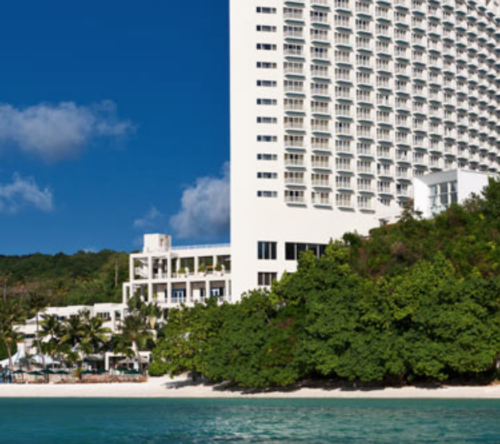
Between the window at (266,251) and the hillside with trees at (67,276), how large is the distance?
39772 millimetres

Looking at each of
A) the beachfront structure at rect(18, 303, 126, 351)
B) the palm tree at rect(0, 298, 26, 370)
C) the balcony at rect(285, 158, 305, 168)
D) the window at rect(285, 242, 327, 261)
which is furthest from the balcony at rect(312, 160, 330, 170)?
the palm tree at rect(0, 298, 26, 370)

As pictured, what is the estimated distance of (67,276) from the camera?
569 ft

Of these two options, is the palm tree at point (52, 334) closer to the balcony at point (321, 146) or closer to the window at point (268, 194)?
the window at point (268, 194)

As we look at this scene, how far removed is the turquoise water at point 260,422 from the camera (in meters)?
51.2

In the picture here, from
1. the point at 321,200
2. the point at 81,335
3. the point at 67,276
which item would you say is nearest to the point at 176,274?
the point at 81,335

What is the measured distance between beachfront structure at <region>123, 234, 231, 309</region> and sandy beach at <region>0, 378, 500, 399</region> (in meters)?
25.6

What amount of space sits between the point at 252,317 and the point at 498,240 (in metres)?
28.6

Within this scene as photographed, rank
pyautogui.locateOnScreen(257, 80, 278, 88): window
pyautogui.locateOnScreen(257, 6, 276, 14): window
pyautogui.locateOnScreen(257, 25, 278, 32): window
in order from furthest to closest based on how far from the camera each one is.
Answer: pyautogui.locateOnScreen(257, 6, 276, 14): window < pyautogui.locateOnScreen(257, 25, 278, 32): window < pyautogui.locateOnScreen(257, 80, 278, 88): window

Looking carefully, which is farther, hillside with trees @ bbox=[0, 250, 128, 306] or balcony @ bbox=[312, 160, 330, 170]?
hillside with trees @ bbox=[0, 250, 128, 306]

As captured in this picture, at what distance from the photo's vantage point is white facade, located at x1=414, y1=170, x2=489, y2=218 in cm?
10794

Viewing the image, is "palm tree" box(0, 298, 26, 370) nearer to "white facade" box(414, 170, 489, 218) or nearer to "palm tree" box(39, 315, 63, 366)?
"palm tree" box(39, 315, 63, 366)

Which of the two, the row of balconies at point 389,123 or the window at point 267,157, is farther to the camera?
the row of balconies at point 389,123

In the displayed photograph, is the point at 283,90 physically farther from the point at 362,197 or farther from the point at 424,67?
the point at 424,67

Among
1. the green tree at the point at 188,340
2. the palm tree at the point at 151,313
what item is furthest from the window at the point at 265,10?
the green tree at the point at 188,340
